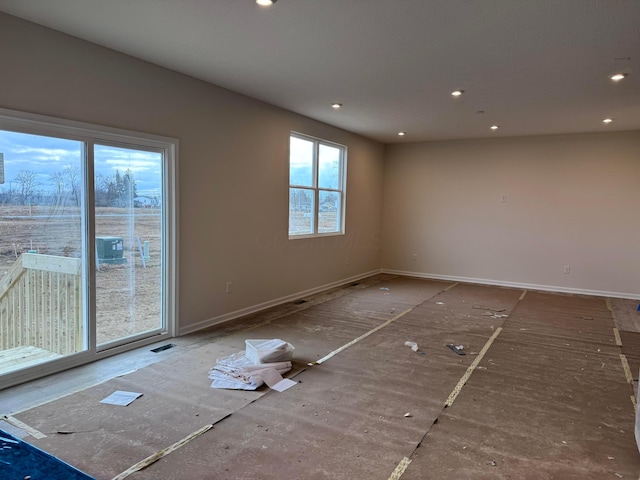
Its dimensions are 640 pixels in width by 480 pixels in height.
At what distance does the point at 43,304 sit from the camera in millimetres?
3281

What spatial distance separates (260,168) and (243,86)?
1.04m

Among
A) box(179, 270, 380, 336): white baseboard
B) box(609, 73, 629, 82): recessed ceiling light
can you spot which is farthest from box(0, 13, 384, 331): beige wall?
box(609, 73, 629, 82): recessed ceiling light

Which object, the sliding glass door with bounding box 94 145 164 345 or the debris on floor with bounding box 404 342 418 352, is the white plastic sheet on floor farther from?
the debris on floor with bounding box 404 342 418 352

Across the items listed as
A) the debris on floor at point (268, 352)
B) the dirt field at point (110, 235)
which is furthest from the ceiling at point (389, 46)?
the debris on floor at point (268, 352)

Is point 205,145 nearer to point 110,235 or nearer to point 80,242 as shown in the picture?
point 110,235

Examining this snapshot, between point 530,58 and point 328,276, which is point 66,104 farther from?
point 328,276

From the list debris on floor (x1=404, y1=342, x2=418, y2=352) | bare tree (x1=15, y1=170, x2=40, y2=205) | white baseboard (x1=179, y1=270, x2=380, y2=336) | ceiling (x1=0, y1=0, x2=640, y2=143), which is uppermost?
ceiling (x1=0, y1=0, x2=640, y2=143)

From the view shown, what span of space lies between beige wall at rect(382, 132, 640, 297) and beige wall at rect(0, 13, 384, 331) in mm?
2012

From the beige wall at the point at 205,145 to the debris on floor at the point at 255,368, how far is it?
1.11 meters

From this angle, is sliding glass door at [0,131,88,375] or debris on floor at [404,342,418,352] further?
debris on floor at [404,342,418,352]

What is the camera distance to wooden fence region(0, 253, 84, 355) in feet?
10.1

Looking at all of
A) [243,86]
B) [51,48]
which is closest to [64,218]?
A: [51,48]

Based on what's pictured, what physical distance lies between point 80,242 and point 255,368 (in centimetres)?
175

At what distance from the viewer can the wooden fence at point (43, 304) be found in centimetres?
308
